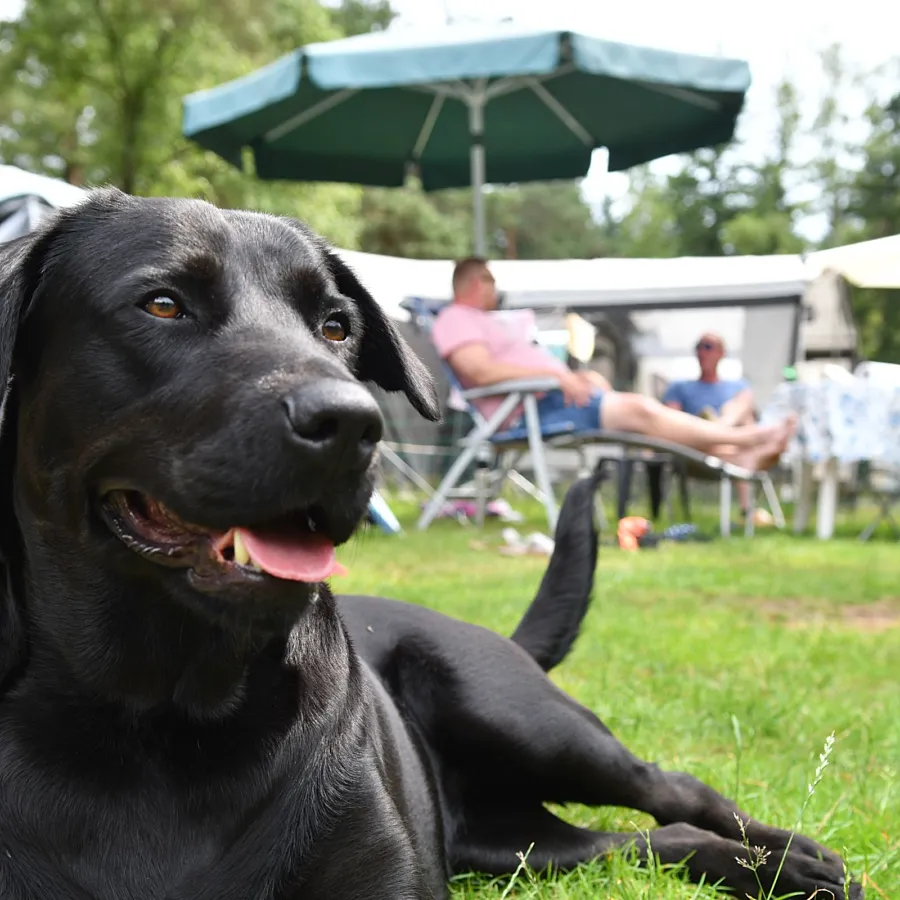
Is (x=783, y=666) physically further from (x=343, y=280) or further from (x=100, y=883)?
(x=100, y=883)

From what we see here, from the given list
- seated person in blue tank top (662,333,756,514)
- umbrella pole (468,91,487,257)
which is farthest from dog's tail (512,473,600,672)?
seated person in blue tank top (662,333,756,514)

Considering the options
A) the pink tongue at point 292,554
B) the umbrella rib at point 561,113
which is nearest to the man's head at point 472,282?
the umbrella rib at point 561,113

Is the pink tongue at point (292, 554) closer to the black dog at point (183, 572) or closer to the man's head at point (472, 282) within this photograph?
the black dog at point (183, 572)

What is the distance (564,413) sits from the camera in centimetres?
819

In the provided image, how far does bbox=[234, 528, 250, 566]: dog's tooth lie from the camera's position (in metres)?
1.43

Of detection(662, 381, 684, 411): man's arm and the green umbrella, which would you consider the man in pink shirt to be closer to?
the green umbrella

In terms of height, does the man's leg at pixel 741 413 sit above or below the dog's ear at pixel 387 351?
below

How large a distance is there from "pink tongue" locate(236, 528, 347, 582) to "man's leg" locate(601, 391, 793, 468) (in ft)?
22.8

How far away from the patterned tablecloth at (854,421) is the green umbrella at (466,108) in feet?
8.08

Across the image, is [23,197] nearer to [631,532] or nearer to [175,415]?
[631,532]

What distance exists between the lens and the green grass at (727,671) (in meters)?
2.43

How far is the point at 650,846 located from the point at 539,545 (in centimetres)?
519

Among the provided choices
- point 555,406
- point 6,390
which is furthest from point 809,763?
point 555,406

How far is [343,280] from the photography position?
81.0 inches
